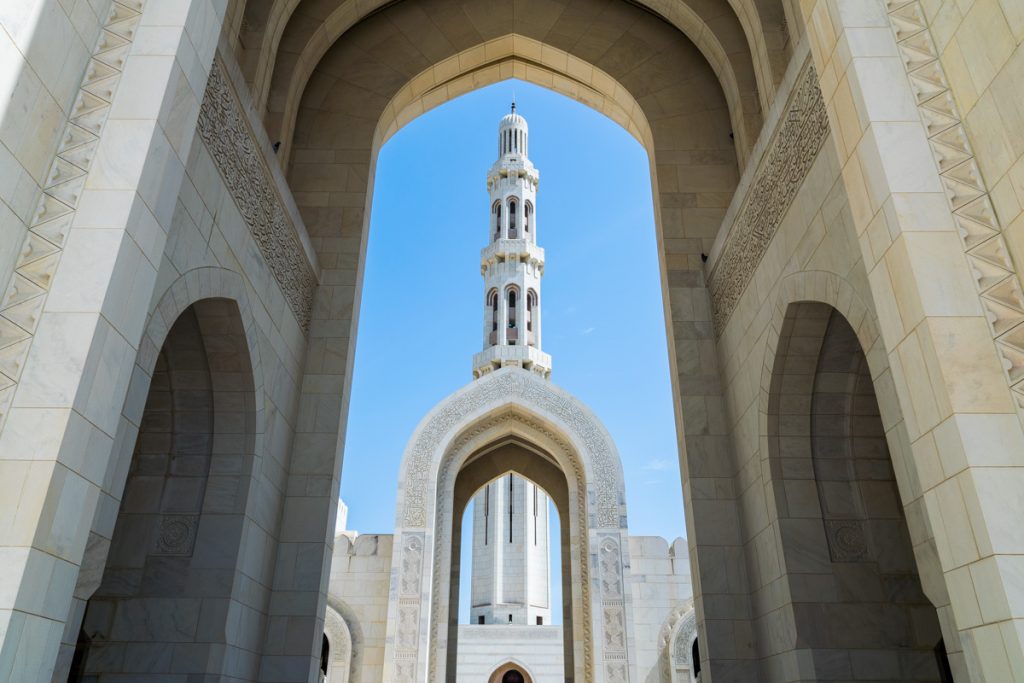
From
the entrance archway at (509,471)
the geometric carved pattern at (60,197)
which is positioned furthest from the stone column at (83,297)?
the entrance archway at (509,471)

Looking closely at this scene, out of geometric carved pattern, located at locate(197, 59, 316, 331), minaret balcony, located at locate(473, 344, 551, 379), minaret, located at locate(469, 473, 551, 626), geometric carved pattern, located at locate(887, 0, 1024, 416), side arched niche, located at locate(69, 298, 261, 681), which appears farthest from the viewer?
→ minaret, located at locate(469, 473, 551, 626)

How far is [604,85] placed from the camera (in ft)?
24.5

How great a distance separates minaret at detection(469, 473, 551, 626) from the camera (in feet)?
66.0

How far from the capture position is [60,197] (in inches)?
105

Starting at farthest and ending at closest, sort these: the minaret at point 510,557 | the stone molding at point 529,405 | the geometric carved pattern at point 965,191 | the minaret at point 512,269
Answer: the minaret at point 510,557
the minaret at point 512,269
the stone molding at point 529,405
the geometric carved pattern at point 965,191

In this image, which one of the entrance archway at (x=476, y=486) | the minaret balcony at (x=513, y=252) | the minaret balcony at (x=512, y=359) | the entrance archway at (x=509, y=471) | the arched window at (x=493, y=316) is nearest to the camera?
the entrance archway at (x=476, y=486)

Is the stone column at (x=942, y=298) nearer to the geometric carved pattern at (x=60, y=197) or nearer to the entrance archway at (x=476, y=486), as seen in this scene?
the geometric carved pattern at (x=60, y=197)

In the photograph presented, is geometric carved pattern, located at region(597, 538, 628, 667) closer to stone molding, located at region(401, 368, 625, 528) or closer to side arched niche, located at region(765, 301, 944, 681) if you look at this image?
stone molding, located at region(401, 368, 625, 528)

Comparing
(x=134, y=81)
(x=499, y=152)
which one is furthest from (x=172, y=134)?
(x=499, y=152)

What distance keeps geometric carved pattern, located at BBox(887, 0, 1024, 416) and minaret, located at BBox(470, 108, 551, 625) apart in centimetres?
1520

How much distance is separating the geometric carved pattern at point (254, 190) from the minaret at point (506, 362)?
12.2m

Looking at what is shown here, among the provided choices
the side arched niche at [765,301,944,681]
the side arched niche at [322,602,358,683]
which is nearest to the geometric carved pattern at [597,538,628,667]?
the side arched niche at [322,602,358,683]

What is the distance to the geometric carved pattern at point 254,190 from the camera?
4289 millimetres

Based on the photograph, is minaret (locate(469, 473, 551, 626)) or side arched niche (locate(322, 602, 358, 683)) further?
minaret (locate(469, 473, 551, 626))
